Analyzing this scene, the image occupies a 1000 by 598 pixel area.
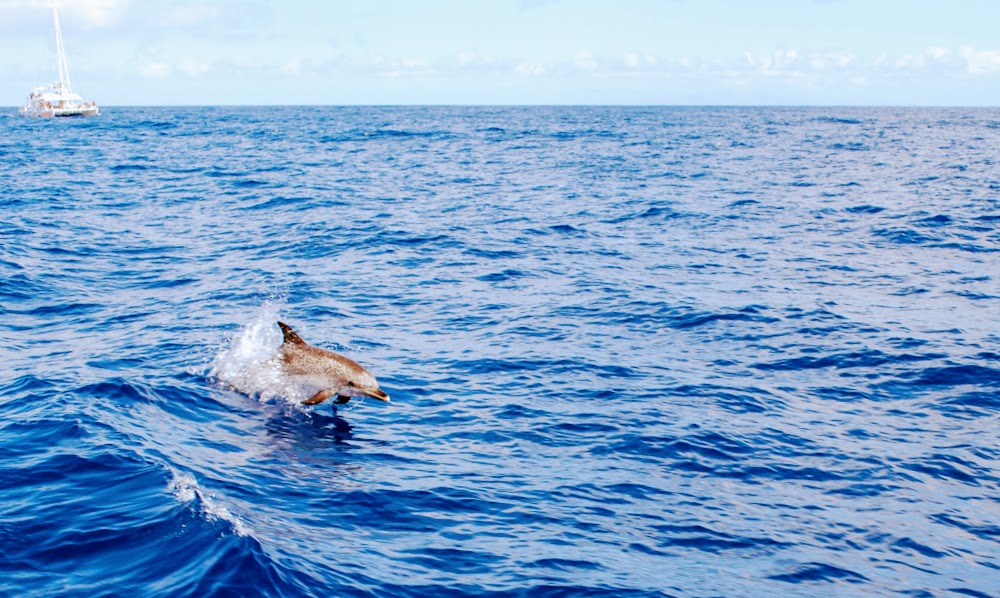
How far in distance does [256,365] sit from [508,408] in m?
4.65

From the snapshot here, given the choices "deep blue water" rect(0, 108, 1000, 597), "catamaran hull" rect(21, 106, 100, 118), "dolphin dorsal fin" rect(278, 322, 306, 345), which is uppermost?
"catamaran hull" rect(21, 106, 100, 118)

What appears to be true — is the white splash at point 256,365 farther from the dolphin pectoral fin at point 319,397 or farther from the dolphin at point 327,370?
the dolphin pectoral fin at point 319,397

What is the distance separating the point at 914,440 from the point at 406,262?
1659 cm

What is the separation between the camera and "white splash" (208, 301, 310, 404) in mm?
14227

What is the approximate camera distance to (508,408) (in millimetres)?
14336

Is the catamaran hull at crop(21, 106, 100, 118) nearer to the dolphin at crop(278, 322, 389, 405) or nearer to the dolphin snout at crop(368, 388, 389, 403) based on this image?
the dolphin at crop(278, 322, 389, 405)

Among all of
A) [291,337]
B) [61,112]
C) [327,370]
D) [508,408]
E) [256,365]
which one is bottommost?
[508,408]

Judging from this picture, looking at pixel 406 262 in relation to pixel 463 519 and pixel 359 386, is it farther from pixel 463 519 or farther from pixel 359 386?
pixel 463 519

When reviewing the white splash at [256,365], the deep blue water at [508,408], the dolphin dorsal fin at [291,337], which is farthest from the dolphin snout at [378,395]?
the dolphin dorsal fin at [291,337]

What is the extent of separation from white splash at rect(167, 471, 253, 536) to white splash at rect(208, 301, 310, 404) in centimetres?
327

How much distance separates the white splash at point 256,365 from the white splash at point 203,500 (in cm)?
327
